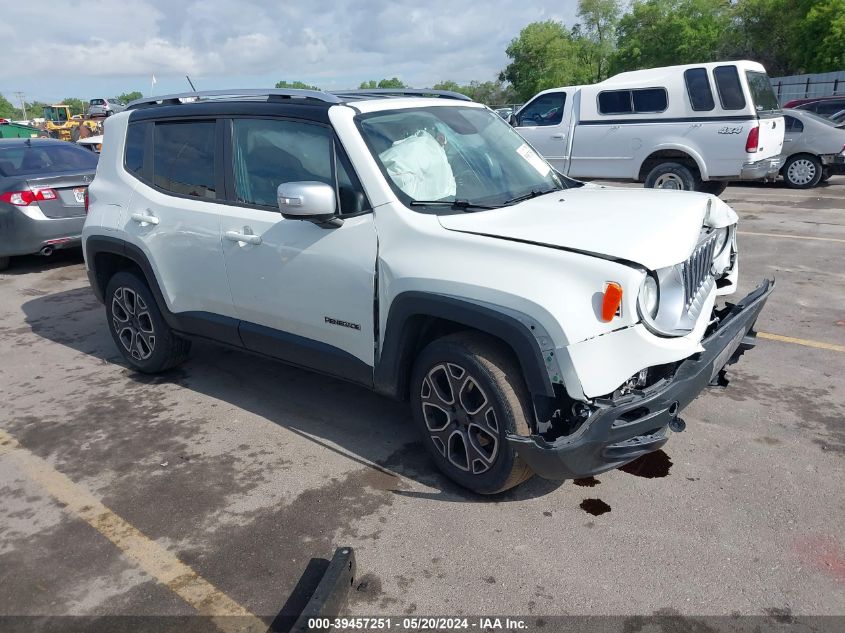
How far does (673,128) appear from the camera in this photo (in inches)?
433

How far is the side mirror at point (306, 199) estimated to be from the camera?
348cm

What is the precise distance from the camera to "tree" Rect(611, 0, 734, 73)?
53.8 meters

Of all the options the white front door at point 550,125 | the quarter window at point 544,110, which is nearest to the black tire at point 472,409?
the white front door at point 550,125

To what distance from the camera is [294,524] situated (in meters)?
3.40

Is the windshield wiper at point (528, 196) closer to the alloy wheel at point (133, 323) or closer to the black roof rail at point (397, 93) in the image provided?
the black roof rail at point (397, 93)

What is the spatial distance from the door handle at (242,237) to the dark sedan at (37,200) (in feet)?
18.2

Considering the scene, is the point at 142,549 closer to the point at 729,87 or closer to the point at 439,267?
the point at 439,267

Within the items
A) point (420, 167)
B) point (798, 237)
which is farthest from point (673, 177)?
point (420, 167)

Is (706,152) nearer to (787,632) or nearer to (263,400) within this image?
(263,400)

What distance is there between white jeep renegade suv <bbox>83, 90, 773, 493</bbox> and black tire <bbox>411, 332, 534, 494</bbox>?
0.03 feet

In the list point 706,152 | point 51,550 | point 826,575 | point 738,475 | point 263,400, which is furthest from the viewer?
point 706,152

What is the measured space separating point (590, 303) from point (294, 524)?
176cm

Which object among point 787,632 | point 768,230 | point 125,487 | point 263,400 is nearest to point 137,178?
point 263,400

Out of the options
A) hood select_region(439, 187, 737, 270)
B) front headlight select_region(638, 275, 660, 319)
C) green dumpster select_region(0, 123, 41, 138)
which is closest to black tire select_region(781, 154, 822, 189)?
hood select_region(439, 187, 737, 270)
